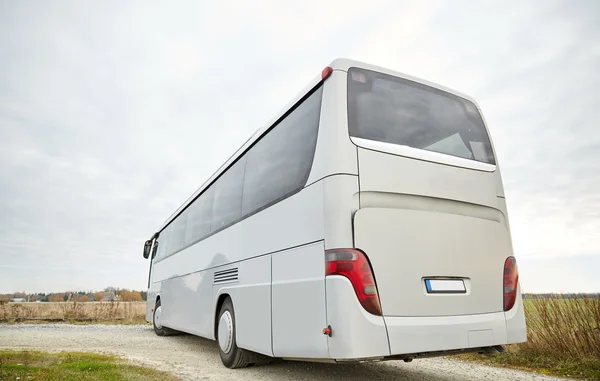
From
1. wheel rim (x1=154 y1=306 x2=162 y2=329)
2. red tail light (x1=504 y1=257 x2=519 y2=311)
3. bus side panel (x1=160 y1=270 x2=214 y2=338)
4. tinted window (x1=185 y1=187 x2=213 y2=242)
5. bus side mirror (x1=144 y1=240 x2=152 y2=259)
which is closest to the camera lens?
red tail light (x1=504 y1=257 x2=519 y2=311)

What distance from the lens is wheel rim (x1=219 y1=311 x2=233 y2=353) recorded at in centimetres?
622

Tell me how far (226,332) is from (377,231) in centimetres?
340

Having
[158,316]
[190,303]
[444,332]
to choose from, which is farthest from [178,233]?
[444,332]

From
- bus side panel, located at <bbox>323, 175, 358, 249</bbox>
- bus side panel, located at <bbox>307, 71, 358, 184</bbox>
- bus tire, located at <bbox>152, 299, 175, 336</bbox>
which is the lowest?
bus tire, located at <bbox>152, 299, 175, 336</bbox>

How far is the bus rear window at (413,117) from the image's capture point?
14.7 ft

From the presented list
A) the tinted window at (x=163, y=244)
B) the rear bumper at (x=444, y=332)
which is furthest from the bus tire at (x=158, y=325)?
the rear bumper at (x=444, y=332)

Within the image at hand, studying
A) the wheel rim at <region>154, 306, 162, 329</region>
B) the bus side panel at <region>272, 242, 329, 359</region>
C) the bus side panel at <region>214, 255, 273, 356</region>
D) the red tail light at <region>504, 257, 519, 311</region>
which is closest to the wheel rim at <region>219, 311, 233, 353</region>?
the bus side panel at <region>214, 255, 273, 356</region>

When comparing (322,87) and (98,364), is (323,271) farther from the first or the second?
(98,364)

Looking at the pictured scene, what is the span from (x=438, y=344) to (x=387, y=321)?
1.92 feet

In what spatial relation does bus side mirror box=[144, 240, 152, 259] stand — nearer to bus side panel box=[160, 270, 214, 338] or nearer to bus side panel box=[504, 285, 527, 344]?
bus side panel box=[160, 270, 214, 338]

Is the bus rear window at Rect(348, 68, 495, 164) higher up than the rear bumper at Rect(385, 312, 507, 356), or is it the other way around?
the bus rear window at Rect(348, 68, 495, 164)

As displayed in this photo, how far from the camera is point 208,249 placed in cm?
792

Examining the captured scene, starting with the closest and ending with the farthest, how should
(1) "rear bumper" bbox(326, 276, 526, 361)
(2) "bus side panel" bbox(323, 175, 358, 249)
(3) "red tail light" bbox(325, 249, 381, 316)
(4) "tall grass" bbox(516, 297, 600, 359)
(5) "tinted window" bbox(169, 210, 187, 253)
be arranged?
1. (1) "rear bumper" bbox(326, 276, 526, 361)
2. (3) "red tail light" bbox(325, 249, 381, 316)
3. (2) "bus side panel" bbox(323, 175, 358, 249)
4. (4) "tall grass" bbox(516, 297, 600, 359)
5. (5) "tinted window" bbox(169, 210, 187, 253)

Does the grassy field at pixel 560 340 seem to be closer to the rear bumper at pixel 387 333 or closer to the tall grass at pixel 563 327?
the tall grass at pixel 563 327
